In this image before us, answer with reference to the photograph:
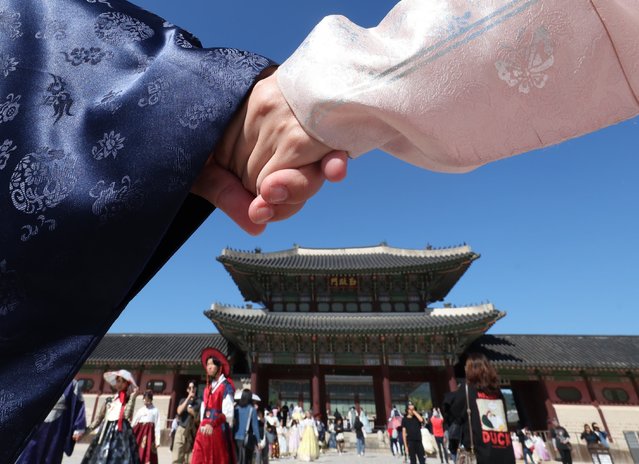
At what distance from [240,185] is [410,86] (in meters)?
0.45

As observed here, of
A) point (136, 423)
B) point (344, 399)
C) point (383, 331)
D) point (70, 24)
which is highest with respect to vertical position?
point (383, 331)

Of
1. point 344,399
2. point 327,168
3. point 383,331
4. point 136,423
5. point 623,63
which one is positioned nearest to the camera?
point 623,63

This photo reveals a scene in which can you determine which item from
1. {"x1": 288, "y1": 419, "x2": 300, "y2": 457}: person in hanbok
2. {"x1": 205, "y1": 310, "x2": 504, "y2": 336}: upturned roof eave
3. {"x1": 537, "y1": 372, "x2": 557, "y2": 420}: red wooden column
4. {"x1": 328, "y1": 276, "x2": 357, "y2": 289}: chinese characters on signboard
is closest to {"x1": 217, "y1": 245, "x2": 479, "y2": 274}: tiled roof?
{"x1": 328, "y1": 276, "x2": 357, "y2": 289}: chinese characters on signboard

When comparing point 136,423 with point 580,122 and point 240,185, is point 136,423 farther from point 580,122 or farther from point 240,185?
point 580,122

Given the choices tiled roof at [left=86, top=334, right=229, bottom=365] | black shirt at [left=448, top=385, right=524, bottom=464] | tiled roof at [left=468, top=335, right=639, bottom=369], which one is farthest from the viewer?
tiled roof at [left=86, top=334, right=229, bottom=365]

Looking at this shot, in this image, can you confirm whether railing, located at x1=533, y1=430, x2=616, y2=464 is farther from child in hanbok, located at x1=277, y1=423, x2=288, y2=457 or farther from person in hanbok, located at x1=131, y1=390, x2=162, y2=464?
person in hanbok, located at x1=131, y1=390, x2=162, y2=464

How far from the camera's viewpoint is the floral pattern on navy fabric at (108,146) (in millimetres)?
778

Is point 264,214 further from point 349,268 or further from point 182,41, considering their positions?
point 349,268

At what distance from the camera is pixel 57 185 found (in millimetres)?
749

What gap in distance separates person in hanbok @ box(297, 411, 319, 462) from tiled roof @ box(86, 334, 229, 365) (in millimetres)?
6217

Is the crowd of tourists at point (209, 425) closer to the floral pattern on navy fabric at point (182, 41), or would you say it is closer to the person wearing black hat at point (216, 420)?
the person wearing black hat at point (216, 420)

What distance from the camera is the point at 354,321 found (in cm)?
1716

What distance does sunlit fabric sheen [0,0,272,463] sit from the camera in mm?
704

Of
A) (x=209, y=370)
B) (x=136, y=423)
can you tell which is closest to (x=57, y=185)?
(x=209, y=370)
